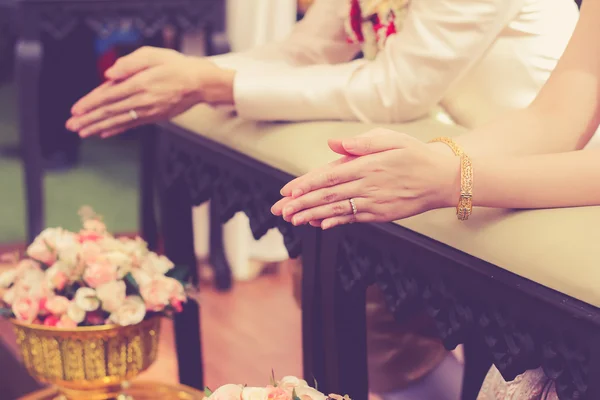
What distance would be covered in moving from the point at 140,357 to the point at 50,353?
5.2 inches

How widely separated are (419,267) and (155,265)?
1.77 ft

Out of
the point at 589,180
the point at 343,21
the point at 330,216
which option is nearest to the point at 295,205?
the point at 330,216

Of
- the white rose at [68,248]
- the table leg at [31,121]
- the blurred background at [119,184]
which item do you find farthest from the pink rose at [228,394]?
the table leg at [31,121]

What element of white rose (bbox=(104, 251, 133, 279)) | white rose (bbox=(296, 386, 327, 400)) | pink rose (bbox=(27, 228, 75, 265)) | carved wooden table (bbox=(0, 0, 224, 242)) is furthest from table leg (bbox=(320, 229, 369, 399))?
carved wooden table (bbox=(0, 0, 224, 242))

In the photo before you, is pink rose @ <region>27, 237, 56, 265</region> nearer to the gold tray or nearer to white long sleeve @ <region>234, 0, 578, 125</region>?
the gold tray

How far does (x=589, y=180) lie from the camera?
91cm

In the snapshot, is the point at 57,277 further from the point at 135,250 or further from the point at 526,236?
the point at 526,236

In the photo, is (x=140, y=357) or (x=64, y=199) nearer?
(x=140, y=357)

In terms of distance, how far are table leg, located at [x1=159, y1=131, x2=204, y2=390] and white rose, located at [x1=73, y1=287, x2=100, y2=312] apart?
12.9 inches

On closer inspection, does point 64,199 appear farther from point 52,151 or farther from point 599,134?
point 599,134

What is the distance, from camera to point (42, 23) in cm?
233

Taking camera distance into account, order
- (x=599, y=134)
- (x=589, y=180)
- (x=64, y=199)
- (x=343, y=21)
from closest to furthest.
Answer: (x=589, y=180)
(x=599, y=134)
(x=343, y=21)
(x=64, y=199)

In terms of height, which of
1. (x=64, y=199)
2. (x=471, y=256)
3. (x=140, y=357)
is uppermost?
(x=471, y=256)

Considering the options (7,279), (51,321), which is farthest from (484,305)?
(7,279)
